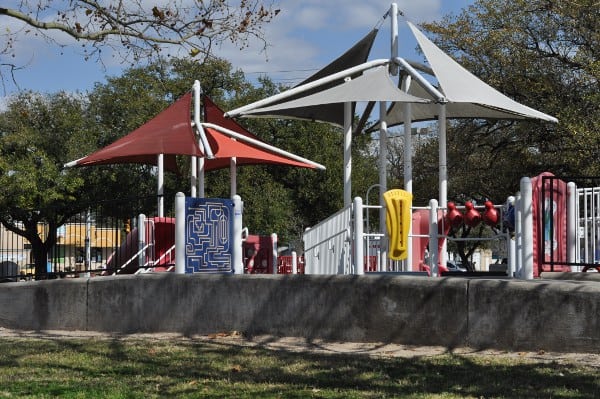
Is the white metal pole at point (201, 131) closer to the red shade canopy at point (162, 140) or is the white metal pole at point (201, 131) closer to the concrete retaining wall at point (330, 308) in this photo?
the red shade canopy at point (162, 140)

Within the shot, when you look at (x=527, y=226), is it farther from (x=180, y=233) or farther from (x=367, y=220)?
(x=180, y=233)

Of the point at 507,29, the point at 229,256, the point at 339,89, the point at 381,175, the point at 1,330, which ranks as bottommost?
the point at 1,330

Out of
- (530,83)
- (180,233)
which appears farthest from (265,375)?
(530,83)

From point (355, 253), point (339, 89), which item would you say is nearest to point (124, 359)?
point (355, 253)

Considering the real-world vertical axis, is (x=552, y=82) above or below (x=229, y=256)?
above

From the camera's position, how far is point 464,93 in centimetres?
1240

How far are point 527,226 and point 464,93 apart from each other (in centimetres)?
289

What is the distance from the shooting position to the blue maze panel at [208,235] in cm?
1191

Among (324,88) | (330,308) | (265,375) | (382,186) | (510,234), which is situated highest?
(324,88)

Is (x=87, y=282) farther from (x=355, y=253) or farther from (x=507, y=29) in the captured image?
(x=507, y=29)

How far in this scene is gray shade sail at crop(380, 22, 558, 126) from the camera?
12414 millimetres

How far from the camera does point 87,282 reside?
39.8 feet

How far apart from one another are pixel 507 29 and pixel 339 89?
57.6 ft

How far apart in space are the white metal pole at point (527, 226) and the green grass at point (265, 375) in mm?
1629
